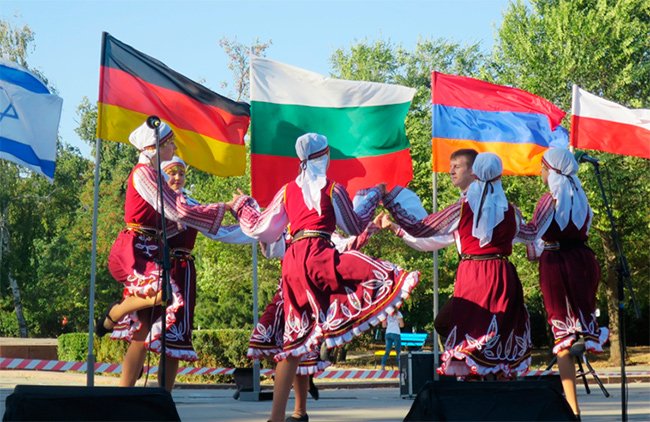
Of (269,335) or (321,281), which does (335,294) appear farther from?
(269,335)

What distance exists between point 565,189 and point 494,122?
351cm

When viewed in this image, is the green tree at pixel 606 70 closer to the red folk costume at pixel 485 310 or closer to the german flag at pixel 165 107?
the german flag at pixel 165 107

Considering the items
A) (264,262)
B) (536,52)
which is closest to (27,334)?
(264,262)

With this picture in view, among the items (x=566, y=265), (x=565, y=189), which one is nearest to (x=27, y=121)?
(x=565, y=189)

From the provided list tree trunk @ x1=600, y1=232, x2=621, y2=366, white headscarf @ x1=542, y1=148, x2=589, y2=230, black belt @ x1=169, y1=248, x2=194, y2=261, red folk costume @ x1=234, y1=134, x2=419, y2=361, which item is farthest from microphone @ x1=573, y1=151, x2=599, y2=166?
tree trunk @ x1=600, y1=232, x2=621, y2=366

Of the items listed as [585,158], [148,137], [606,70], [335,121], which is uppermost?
[606,70]

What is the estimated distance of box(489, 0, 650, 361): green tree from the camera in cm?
2811

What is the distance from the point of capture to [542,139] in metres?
12.2

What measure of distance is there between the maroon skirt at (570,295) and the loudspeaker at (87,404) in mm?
4266

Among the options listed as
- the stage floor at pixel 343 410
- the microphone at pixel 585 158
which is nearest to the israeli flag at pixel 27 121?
the stage floor at pixel 343 410

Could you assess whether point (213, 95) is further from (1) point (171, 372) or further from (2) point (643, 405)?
(2) point (643, 405)

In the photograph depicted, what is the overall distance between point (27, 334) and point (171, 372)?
39441mm

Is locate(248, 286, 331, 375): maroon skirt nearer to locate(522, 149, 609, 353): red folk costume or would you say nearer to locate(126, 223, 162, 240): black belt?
locate(126, 223, 162, 240): black belt

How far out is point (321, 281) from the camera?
25.1 ft
